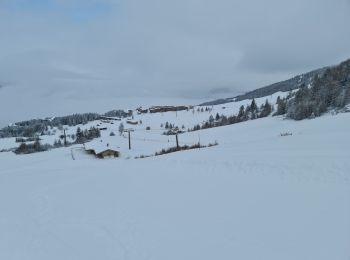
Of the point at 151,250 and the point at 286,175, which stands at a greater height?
the point at 286,175

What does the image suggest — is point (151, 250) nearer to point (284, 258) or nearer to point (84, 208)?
point (284, 258)

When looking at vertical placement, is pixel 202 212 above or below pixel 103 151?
below

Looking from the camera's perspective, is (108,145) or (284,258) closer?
(284,258)

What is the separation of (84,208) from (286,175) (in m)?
9.07

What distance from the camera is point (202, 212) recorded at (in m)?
11.1

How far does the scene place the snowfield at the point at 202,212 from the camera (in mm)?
8273

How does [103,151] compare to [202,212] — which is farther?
[103,151]

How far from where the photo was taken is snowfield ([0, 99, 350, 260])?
827 cm

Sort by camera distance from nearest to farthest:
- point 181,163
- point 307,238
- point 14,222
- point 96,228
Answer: point 307,238
point 96,228
point 14,222
point 181,163

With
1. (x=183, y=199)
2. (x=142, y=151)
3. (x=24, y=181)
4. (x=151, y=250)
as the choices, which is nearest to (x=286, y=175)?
(x=183, y=199)

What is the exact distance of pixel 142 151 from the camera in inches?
1753

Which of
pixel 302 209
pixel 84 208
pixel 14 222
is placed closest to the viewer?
pixel 302 209

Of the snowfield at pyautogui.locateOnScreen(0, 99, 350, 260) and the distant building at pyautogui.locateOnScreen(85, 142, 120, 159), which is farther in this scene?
the distant building at pyautogui.locateOnScreen(85, 142, 120, 159)

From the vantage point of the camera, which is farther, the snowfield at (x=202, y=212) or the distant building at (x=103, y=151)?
the distant building at (x=103, y=151)
